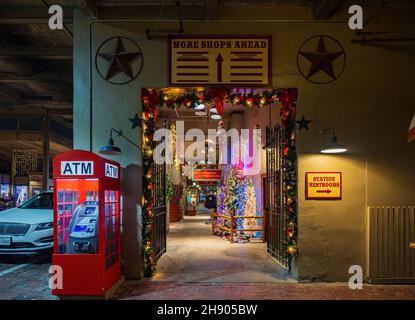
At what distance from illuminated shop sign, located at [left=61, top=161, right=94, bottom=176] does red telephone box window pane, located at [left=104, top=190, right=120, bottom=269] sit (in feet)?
1.82

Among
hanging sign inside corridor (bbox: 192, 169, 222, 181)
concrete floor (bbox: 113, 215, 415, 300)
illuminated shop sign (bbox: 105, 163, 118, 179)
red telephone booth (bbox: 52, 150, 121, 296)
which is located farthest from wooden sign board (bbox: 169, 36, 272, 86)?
hanging sign inside corridor (bbox: 192, 169, 222, 181)

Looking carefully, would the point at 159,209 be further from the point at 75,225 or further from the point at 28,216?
the point at 28,216

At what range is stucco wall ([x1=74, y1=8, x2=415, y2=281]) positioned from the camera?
6.87m

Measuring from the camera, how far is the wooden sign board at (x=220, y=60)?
22.9 ft

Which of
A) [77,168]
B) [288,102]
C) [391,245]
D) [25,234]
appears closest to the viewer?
[77,168]

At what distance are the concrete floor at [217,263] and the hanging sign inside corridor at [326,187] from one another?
6.07ft

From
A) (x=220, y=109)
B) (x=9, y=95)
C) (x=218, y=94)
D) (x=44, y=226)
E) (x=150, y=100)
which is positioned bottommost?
(x=44, y=226)

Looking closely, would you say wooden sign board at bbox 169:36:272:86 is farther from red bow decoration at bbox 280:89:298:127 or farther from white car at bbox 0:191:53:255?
white car at bbox 0:191:53:255

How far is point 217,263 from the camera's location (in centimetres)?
835

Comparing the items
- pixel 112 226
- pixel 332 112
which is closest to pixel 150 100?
pixel 112 226

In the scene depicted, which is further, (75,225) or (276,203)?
(276,203)

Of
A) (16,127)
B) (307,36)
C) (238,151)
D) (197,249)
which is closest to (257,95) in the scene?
(307,36)

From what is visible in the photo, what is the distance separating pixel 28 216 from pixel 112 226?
11.8 ft

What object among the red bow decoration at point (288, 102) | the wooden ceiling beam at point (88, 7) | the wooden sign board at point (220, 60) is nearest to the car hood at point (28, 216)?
the wooden sign board at point (220, 60)
